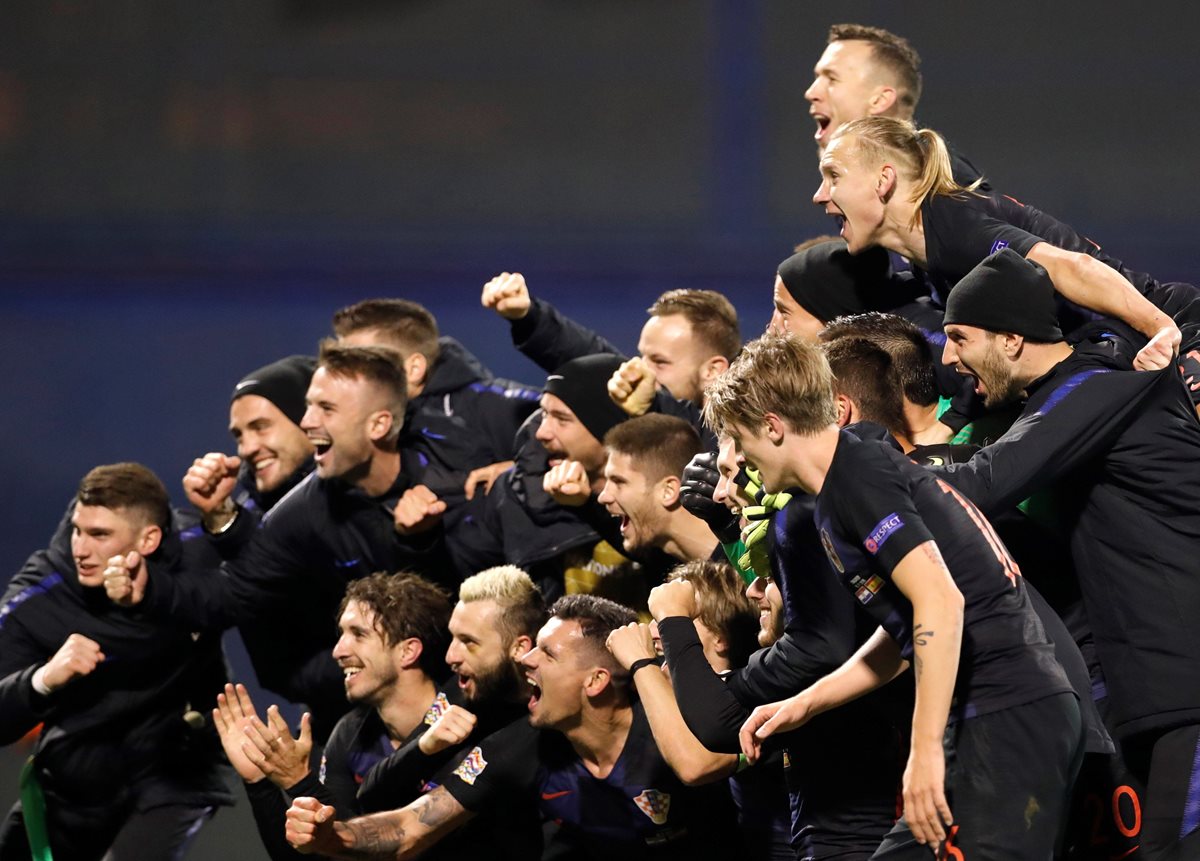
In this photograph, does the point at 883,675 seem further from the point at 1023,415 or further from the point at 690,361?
the point at 690,361

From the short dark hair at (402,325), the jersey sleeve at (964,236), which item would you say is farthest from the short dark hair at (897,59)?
the short dark hair at (402,325)

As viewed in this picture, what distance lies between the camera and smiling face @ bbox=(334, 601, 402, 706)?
4941mm

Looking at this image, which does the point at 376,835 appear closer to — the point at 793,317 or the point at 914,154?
the point at 793,317

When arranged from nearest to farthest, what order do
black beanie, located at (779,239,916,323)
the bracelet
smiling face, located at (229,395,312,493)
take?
the bracelet, black beanie, located at (779,239,916,323), smiling face, located at (229,395,312,493)

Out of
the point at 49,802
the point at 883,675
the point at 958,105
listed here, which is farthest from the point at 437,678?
the point at 958,105

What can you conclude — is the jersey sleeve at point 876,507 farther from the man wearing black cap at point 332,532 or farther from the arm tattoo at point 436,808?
the man wearing black cap at point 332,532

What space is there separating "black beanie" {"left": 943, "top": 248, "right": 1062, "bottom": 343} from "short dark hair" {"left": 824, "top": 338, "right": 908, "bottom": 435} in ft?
0.69

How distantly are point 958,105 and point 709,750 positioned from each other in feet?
22.4

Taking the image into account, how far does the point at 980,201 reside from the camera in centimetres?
426

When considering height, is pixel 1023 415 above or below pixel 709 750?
above

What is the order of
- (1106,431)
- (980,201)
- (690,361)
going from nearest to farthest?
(1106,431), (980,201), (690,361)

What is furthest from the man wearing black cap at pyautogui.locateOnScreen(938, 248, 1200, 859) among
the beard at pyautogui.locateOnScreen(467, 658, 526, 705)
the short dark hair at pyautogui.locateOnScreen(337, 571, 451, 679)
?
the short dark hair at pyautogui.locateOnScreen(337, 571, 451, 679)

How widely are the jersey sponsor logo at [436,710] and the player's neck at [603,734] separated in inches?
22.0

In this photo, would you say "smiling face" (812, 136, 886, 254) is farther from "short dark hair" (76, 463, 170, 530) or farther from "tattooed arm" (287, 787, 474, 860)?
"short dark hair" (76, 463, 170, 530)
